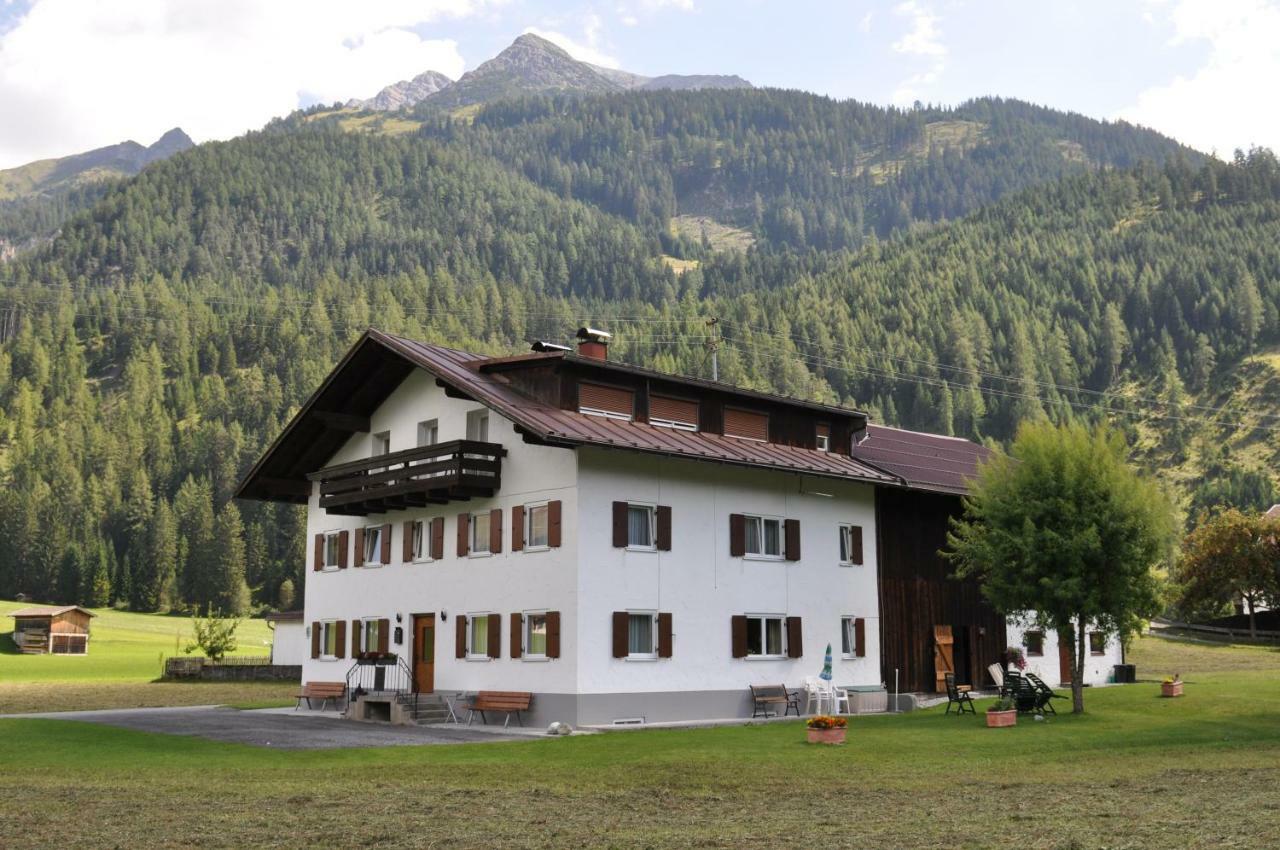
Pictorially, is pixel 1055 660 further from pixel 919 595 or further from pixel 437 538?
pixel 437 538

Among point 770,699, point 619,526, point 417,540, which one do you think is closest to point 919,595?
point 770,699

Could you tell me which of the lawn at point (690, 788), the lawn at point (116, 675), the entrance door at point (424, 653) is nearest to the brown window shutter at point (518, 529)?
the entrance door at point (424, 653)

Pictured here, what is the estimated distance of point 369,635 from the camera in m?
40.7

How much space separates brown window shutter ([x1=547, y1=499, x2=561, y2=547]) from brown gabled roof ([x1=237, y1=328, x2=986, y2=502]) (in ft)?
7.19

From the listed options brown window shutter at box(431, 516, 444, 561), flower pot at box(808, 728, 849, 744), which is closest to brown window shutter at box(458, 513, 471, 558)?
brown window shutter at box(431, 516, 444, 561)

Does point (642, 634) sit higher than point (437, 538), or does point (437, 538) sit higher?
point (437, 538)

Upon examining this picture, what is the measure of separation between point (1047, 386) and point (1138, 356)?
17697 mm

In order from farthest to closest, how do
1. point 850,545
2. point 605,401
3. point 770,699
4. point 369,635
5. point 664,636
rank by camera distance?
point 369,635
point 850,545
point 605,401
point 770,699
point 664,636

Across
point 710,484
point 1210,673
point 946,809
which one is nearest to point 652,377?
point 710,484

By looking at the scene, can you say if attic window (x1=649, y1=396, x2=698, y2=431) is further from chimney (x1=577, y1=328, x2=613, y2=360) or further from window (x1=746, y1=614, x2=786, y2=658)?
window (x1=746, y1=614, x2=786, y2=658)

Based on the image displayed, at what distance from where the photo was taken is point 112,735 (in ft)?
97.0

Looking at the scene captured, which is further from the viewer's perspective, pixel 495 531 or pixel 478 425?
pixel 478 425

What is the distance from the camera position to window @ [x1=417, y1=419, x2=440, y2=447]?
128 ft

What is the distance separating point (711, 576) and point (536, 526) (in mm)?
5145
